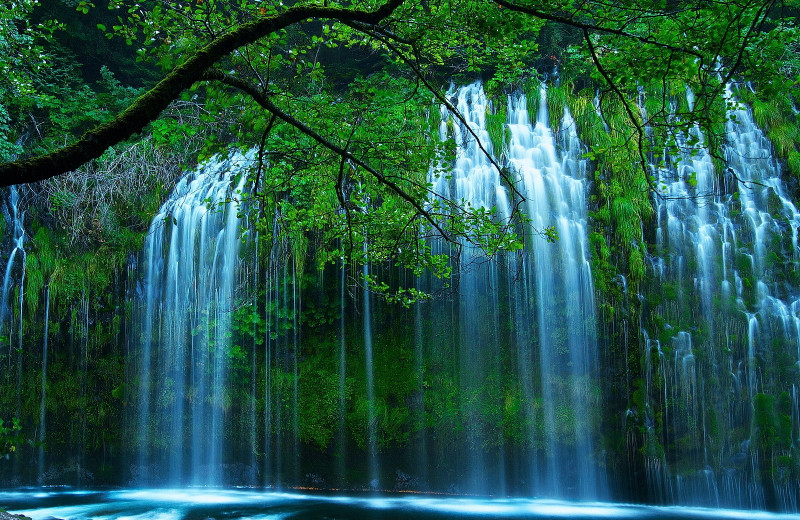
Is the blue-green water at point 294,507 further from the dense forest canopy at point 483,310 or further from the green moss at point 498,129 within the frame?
the green moss at point 498,129

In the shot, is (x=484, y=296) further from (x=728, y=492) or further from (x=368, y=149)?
(x=368, y=149)

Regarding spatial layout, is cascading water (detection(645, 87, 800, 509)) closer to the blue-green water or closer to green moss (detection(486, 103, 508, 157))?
the blue-green water

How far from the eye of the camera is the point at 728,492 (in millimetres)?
8086

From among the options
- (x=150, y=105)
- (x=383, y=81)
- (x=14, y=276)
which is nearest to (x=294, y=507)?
(x=383, y=81)

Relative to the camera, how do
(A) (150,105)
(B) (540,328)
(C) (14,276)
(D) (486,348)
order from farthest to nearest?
(C) (14,276)
(D) (486,348)
(B) (540,328)
(A) (150,105)

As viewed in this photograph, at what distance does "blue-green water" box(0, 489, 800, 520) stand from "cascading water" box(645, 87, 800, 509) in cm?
58

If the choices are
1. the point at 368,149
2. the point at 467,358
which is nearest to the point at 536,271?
the point at 467,358

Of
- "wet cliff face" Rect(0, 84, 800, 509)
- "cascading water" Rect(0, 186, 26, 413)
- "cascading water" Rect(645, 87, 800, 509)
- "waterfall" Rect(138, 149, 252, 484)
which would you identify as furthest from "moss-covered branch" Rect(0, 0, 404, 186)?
"cascading water" Rect(0, 186, 26, 413)

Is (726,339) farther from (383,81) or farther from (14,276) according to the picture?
(14,276)

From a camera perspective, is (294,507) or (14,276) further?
(14,276)

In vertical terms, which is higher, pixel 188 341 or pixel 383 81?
pixel 383 81

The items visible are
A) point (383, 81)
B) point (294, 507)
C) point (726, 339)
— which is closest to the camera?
point (383, 81)

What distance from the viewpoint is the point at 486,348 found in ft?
31.5

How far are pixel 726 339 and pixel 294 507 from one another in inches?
261
